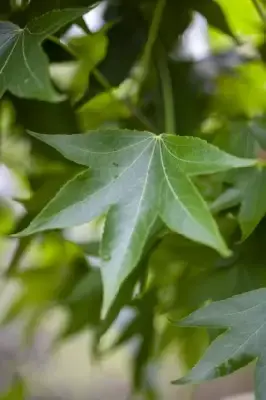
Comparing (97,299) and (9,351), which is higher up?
(97,299)

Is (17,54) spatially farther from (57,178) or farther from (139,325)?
(139,325)

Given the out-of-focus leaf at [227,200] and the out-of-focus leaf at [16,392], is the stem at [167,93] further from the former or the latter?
the out-of-focus leaf at [16,392]

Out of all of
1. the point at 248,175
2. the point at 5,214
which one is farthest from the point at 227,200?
the point at 5,214

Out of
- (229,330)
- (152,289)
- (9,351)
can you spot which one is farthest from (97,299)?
(9,351)

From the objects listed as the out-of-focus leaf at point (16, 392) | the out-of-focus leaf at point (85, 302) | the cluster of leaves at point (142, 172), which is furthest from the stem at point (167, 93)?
the out-of-focus leaf at point (16, 392)

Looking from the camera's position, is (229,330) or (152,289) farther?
(152,289)

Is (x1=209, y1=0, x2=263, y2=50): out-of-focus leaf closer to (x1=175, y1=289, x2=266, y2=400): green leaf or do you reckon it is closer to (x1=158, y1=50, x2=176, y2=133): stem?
(x1=158, y1=50, x2=176, y2=133): stem

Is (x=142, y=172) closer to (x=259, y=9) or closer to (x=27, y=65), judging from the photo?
(x=27, y=65)
